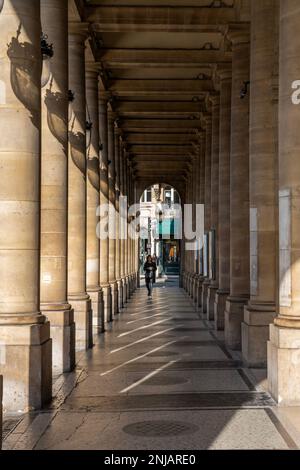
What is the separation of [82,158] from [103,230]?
7.26 meters

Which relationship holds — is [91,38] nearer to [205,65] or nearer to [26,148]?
[205,65]

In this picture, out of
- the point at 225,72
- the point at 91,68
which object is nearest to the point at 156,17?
the point at 225,72

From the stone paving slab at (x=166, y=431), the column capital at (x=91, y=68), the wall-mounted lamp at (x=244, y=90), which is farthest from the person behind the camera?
the column capital at (x=91, y=68)

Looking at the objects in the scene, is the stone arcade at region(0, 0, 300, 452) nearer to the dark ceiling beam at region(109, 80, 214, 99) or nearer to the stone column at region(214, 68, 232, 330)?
the stone column at region(214, 68, 232, 330)

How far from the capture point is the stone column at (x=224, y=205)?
22.6 m

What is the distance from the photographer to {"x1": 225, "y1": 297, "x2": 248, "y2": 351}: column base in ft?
59.9

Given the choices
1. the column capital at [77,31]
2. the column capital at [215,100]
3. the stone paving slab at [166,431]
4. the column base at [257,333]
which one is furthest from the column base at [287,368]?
the column capital at [215,100]

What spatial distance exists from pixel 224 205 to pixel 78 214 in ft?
19.7

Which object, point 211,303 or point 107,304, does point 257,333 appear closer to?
point 211,303

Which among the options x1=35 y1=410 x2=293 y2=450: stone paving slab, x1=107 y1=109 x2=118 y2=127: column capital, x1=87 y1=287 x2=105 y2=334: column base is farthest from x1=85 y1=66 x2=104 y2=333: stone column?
x1=35 y1=410 x2=293 y2=450: stone paving slab

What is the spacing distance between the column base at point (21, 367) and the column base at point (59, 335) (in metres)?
3.24

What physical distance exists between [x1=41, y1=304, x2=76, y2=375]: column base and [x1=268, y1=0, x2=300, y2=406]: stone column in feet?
15.3

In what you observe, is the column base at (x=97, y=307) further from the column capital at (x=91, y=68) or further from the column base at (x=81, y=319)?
the column capital at (x=91, y=68)

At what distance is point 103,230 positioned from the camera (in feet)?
85.3
